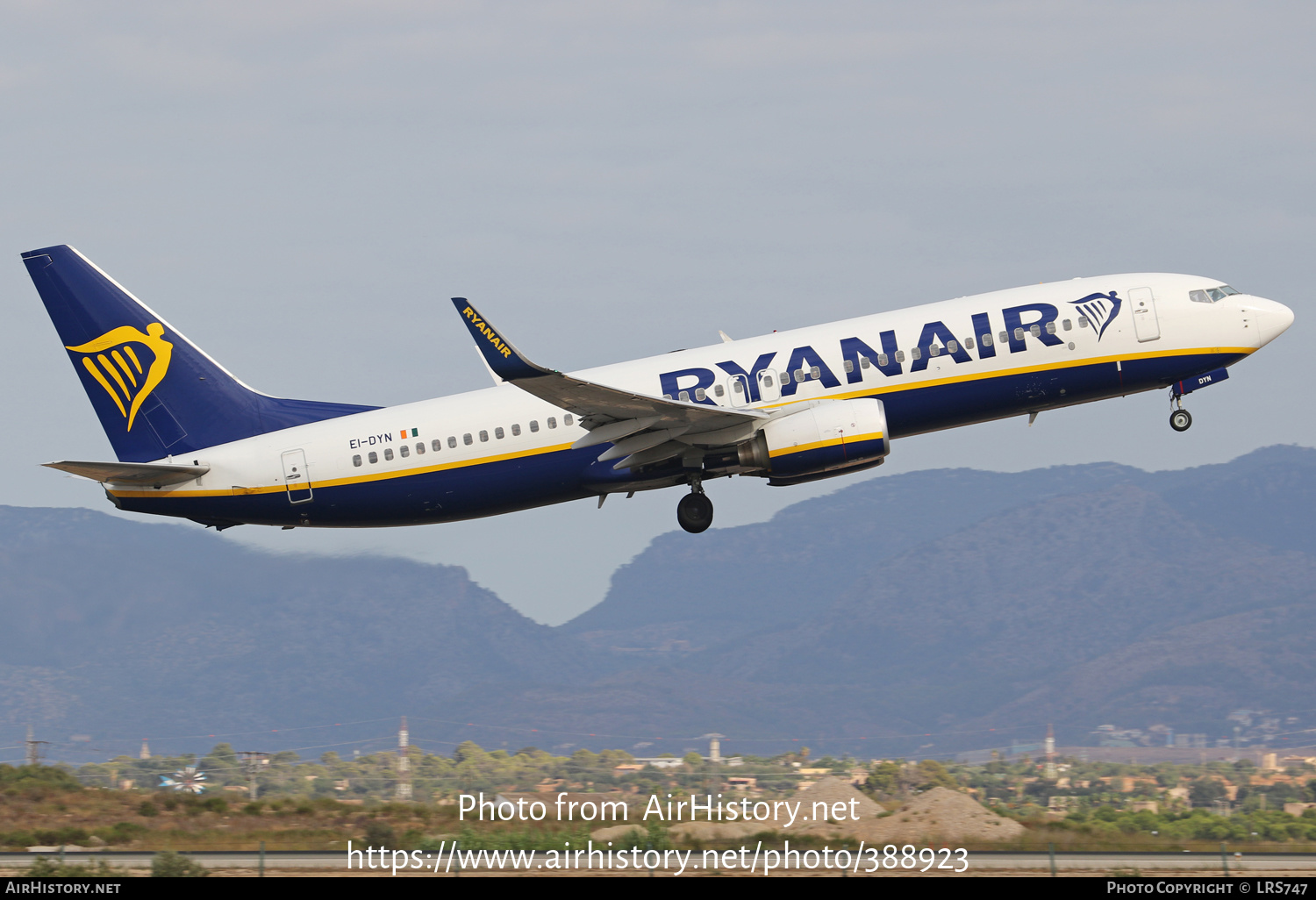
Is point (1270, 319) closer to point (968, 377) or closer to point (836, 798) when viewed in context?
point (968, 377)

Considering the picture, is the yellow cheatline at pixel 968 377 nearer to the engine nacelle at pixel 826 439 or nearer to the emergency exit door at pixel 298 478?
the engine nacelle at pixel 826 439

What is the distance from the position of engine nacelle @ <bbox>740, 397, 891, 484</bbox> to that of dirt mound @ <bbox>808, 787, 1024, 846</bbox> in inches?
376

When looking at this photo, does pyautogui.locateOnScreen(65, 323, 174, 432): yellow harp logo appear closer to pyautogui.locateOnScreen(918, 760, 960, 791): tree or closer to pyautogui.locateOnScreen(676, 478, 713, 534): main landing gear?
pyautogui.locateOnScreen(676, 478, 713, 534): main landing gear

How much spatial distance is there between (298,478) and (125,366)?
712cm

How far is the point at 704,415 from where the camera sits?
38375 mm

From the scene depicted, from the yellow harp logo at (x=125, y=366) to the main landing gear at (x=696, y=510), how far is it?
16.3m

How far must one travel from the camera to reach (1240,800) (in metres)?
52.1

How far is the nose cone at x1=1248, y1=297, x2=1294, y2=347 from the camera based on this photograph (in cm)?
4081

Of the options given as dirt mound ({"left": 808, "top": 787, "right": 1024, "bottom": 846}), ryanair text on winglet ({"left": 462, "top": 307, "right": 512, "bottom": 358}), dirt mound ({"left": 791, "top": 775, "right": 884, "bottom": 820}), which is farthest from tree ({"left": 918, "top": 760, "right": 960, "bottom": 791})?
ryanair text on winglet ({"left": 462, "top": 307, "right": 512, "bottom": 358})

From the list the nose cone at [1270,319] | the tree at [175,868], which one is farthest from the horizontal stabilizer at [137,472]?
the nose cone at [1270,319]

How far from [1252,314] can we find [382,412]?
24.7 meters
